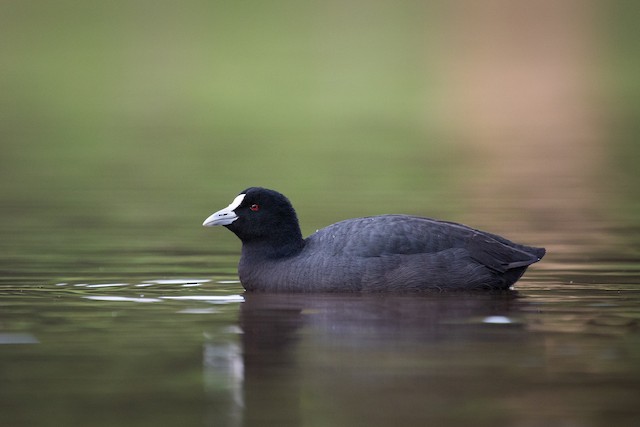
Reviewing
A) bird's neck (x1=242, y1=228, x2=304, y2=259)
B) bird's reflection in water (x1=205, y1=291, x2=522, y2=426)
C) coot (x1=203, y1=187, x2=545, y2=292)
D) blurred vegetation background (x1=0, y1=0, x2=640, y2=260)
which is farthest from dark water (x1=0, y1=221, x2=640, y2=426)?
blurred vegetation background (x1=0, y1=0, x2=640, y2=260)

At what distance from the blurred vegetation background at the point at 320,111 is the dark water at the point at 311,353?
17.4ft

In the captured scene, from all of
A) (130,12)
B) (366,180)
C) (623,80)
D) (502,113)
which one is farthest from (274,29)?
(366,180)

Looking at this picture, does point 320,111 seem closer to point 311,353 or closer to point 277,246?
point 277,246

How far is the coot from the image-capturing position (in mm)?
14336

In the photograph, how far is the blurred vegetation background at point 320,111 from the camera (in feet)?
76.5

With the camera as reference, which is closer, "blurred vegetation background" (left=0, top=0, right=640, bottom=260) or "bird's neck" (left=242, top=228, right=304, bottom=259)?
"bird's neck" (left=242, top=228, right=304, bottom=259)

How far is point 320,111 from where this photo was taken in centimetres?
4800

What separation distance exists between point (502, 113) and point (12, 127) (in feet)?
51.3

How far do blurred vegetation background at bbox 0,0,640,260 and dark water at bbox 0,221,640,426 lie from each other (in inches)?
209

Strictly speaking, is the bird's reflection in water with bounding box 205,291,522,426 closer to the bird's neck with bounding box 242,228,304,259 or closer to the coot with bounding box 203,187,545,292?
the coot with bounding box 203,187,545,292

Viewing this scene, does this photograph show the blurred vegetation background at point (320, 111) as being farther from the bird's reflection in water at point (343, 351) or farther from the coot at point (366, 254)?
the bird's reflection in water at point (343, 351)

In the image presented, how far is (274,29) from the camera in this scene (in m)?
82.2

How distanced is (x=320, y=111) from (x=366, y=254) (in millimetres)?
33852

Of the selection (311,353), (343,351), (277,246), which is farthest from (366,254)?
(311,353)
